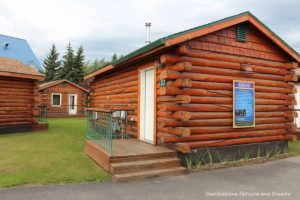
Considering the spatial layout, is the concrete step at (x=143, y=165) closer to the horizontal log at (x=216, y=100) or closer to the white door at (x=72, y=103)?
the horizontal log at (x=216, y=100)

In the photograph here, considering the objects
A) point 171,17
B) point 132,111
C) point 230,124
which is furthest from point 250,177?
point 171,17

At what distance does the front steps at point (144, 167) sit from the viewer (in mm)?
5223

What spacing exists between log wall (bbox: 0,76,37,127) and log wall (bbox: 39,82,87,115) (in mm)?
10849

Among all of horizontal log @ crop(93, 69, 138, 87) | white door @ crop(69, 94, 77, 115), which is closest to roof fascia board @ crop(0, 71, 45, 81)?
horizontal log @ crop(93, 69, 138, 87)

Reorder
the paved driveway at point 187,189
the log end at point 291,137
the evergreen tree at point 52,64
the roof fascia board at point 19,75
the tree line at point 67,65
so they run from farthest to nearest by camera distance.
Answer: the evergreen tree at point 52,64 → the tree line at point 67,65 → the roof fascia board at point 19,75 → the log end at point 291,137 → the paved driveway at point 187,189

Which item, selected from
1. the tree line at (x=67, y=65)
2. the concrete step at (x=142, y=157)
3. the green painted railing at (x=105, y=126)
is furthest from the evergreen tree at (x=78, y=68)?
the concrete step at (x=142, y=157)

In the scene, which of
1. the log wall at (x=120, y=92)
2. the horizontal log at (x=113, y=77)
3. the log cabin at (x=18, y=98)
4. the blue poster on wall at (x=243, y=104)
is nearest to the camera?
the blue poster on wall at (x=243, y=104)

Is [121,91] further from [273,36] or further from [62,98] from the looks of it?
[62,98]

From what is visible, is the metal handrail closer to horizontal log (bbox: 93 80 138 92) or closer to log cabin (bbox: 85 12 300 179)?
log cabin (bbox: 85 12 300 179)

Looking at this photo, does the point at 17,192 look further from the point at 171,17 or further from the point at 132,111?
the point at 171,17

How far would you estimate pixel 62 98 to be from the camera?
24.4 metres

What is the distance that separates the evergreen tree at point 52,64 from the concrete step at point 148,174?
38.7m

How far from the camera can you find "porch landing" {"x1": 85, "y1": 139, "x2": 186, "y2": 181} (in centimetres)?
528

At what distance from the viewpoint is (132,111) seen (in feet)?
27.9
